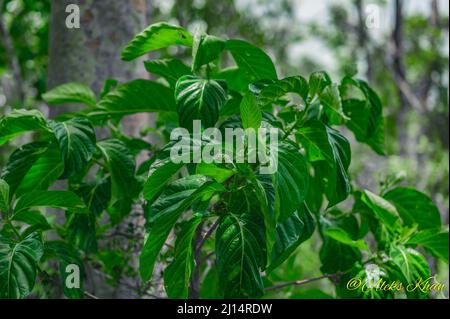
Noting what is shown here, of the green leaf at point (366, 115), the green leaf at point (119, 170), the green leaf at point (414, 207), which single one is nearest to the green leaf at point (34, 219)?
the green leaf at point (119, 170)

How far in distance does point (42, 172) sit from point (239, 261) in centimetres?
57

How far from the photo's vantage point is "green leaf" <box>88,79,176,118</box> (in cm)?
160

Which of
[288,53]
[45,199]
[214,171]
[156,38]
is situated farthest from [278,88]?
[288,53]

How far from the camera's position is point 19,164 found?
1493 mm

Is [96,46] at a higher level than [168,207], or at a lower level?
higher

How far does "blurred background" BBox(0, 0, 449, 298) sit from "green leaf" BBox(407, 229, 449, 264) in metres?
0.24

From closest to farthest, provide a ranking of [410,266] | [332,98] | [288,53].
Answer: [332,98] < [410,266] < [288,53]

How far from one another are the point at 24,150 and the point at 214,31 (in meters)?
6.48

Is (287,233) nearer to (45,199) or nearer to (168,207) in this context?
(168,207)

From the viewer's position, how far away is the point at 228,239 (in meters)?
1.30

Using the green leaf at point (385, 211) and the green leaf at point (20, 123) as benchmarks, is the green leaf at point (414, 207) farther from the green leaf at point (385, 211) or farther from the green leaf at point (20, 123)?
the green leaf at point (20, 123)

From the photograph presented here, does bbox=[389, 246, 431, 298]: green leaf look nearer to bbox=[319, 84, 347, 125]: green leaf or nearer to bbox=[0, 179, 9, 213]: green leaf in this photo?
bbox=[319, 84, 347, 125]: green leaf
